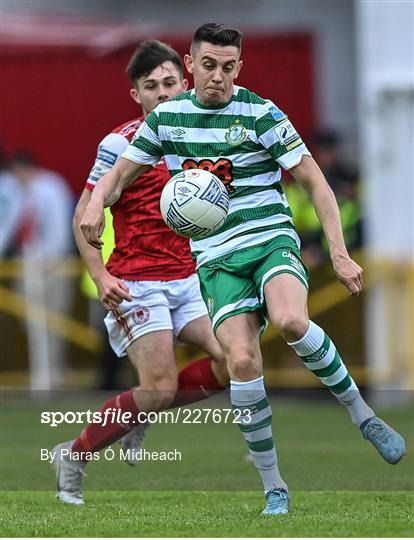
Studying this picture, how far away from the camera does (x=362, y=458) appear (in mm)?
9898

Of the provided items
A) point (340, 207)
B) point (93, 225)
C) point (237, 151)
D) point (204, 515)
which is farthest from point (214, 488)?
point (340, 207)

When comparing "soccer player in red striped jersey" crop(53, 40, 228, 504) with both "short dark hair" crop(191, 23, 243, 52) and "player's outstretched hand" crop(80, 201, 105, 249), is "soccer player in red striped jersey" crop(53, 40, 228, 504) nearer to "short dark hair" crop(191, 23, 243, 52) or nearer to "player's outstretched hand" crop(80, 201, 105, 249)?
"player's outstretched hand" crop(80, 201, 105, 249)

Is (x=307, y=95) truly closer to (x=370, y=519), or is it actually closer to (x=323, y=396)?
(x=323, y=396)

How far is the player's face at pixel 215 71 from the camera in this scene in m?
7.40

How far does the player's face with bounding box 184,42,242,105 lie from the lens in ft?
24.3

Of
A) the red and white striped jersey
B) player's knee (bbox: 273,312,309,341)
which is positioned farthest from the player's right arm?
player's knee (bbox: 273,312,309,341)

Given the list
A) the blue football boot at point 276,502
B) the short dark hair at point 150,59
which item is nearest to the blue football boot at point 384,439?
the blue football boot at point 276,502

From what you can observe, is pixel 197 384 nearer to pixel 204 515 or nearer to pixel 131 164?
pixel 204 515

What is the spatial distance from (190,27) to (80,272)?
275 inches

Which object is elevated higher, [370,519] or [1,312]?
[370,519]

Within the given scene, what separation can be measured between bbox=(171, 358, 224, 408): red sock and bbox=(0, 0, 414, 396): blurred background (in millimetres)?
6026

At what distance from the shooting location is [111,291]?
7770 mm

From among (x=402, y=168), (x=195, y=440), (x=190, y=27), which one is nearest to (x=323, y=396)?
(x=402, y=168)

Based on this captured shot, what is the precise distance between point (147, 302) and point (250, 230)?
0.99m
